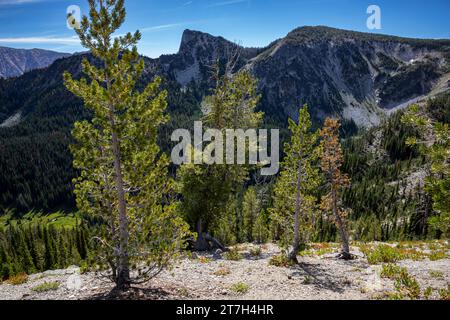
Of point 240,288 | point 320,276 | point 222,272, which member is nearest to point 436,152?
point 240,288

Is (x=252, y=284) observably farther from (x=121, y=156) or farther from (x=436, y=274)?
(x=436, y=274)

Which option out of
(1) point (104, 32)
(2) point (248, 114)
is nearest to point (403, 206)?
(2) point (248, 114)

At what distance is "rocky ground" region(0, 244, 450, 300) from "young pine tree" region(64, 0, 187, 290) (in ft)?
5.24

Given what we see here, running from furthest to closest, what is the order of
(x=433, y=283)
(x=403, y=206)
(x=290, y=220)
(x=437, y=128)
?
(x=403, y=206)
(x=290, y=220)
(x=433, y=283)
(x=437, y=128)

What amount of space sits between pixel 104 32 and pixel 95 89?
238 cm

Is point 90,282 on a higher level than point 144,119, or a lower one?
lower

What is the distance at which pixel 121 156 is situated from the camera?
42.9 ft

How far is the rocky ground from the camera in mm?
13414

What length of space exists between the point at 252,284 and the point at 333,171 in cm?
1358

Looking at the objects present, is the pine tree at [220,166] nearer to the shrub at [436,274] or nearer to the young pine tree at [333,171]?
the young pine tree at [333,171]

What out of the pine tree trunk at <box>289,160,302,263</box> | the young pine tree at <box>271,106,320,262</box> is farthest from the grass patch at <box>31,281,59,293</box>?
the pine tree trunk at <box>289,160,302,263</box>

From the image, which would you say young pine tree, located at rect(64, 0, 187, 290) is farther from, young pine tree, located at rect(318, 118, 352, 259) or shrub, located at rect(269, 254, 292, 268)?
young pine tree, located at rect(318, 118, 352, 259)
